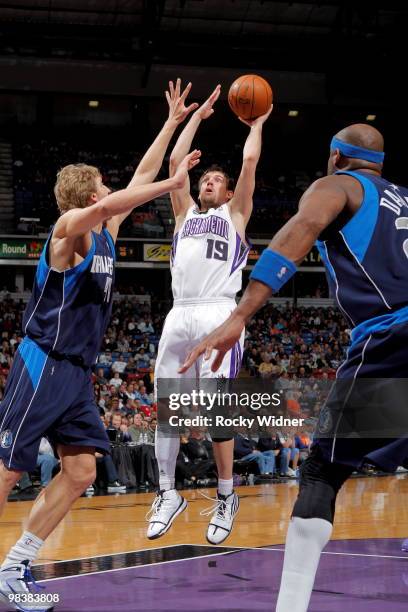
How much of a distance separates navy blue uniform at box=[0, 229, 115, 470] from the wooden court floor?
2.06 metres

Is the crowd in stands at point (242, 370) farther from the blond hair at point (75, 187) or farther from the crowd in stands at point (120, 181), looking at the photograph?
the blond hair at point (75, 187)

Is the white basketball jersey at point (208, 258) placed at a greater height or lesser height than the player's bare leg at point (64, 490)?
greater

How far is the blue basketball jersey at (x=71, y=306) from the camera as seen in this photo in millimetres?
4609

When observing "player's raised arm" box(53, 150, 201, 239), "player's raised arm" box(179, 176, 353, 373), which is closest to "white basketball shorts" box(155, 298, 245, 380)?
"player's raised arm" box(53, 150, 201, 239)

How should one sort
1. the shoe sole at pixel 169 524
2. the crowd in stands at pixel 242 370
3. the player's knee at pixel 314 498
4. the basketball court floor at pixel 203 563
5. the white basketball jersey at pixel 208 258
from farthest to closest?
the crowd in stands at pixel 242 370 → the white basketball jersey at pixel 208 258 → the shoe sole at pixel 169 524 → the basketball court floor at pixel 203 563 → the player's knee at pixel 314 498

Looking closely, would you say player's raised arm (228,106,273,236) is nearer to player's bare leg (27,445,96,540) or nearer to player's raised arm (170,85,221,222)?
player's raised arm (170,85,221,222)

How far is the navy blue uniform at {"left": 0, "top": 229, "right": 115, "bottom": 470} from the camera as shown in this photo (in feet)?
14.7

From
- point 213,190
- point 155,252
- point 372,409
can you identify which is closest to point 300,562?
point 372,409

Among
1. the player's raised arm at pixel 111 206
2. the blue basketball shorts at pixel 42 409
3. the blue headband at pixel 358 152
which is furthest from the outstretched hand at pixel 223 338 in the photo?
the blue basketball shorts at pixel 42 409

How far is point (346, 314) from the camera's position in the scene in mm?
3629

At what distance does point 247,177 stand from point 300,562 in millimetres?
3322

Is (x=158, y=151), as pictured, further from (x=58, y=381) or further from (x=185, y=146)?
(x=58, y=381)

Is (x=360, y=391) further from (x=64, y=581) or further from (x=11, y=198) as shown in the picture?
(x=11, y=198)

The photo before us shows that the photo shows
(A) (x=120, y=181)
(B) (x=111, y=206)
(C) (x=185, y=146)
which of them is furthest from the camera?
(A) (x=120, y=181)
